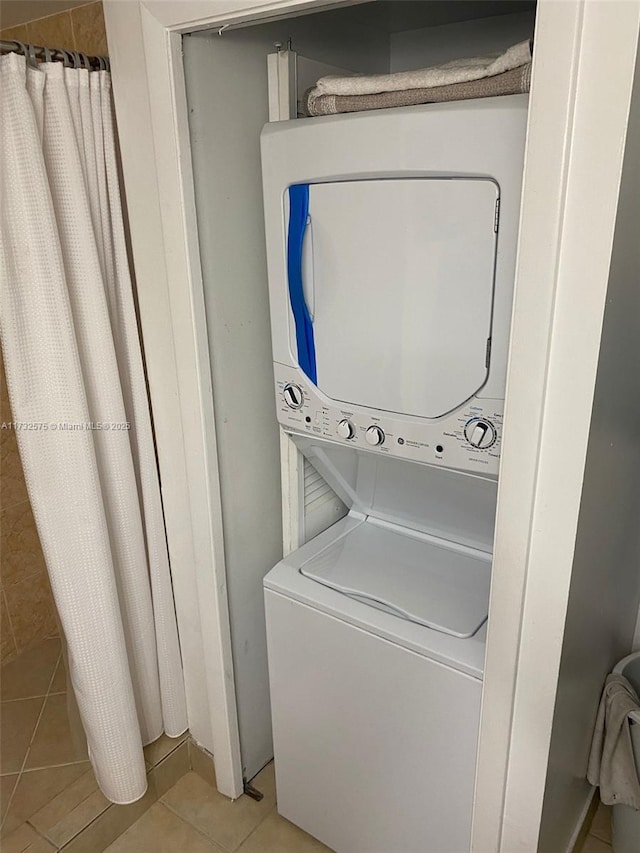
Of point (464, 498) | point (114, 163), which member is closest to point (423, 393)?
point (464, 498)

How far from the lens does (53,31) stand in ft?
5.68

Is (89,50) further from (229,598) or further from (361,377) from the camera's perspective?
(229,598)

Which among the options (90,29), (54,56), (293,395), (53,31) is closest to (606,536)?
(293,395)

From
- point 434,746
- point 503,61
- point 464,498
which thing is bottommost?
point 434,746

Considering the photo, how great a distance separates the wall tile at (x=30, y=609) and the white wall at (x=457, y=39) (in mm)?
1884

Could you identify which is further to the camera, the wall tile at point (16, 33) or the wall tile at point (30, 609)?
the wall tile at point (30, 609)

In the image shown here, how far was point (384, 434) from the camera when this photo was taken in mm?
1267

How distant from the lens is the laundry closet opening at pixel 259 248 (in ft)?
4.29

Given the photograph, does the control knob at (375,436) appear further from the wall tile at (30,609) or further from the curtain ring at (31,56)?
the wall tile at (30,609)

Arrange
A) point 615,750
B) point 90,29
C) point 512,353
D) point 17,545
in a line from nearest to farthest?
point 512,353 < point 615,750 < point 90,29 < point 17,545

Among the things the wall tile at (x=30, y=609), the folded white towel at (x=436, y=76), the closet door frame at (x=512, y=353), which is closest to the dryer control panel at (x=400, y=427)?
the closet door frame at (x=512, y=353)

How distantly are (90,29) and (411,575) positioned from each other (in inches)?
59.1

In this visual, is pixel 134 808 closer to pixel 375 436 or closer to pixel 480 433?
pixel 375 436

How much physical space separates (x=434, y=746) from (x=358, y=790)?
0.94 ft
